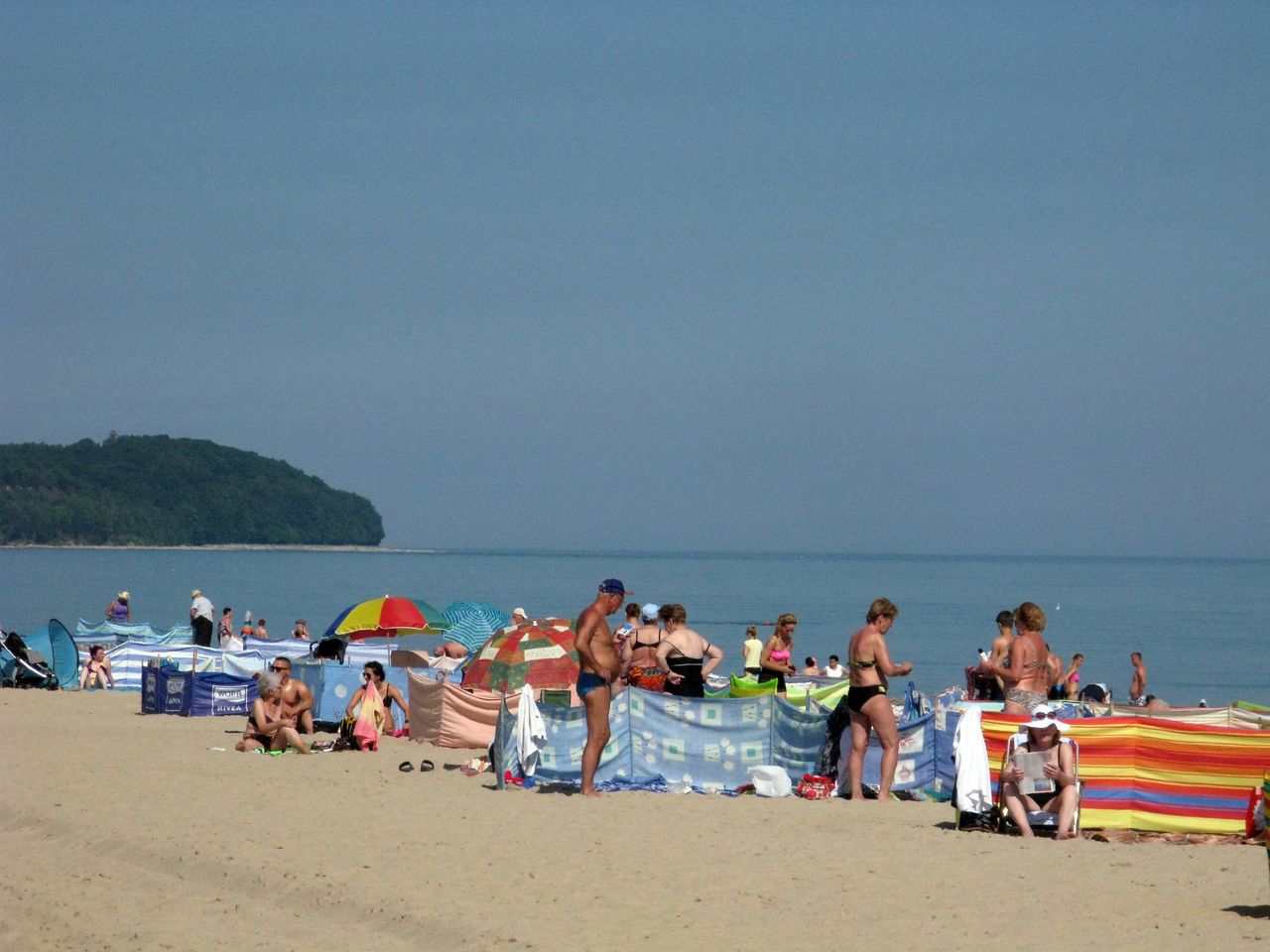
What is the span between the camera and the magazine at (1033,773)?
29.9 ft

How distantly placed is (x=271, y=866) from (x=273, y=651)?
544 inches

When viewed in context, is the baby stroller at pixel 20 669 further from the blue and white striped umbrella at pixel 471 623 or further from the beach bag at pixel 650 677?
the beach bag at pixel 650 677

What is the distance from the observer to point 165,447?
195000 mm

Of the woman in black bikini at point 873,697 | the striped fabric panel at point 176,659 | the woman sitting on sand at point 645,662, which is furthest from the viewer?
the striped fabric panel at point 176,659

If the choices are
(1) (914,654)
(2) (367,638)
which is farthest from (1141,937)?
(1) (914,654)

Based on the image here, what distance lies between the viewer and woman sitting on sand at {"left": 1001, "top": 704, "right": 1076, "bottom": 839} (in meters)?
9.05

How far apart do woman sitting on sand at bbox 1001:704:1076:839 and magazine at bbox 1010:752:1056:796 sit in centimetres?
2

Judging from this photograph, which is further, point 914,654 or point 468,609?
point 914,654

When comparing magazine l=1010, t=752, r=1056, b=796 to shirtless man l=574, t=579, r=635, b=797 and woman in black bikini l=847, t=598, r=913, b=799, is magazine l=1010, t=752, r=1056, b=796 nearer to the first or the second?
woman in black bikini l=847, t=598, r=913, b=799

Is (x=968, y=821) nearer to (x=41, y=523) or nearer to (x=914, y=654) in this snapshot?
(x=914, y=654)

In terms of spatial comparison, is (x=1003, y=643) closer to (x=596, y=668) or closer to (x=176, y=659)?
(x=596, y=668)

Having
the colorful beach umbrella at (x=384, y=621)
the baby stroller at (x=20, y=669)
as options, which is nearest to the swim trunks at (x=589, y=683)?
the colorful beach umbrella at (x=384, y=621)

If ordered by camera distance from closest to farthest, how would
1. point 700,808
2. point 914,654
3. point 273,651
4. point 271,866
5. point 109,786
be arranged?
point 271,866
point 700,808
point 109,786
point 273,651
point 914,654

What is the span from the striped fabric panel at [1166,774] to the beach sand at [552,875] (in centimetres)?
46
